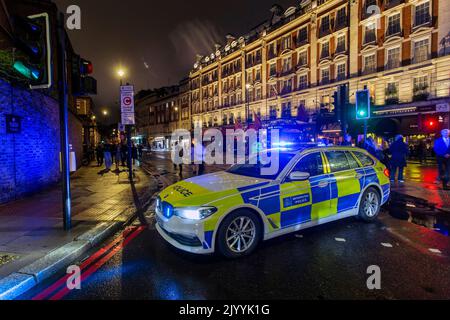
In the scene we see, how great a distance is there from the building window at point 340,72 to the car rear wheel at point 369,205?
29021 millimetres

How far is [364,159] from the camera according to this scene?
635 cm

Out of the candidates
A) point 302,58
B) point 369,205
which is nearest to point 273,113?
point 302,58

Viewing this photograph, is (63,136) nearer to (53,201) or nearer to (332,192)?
(53,201)

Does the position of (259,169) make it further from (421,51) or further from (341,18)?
(341,18)

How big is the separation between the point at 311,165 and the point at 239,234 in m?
1.99

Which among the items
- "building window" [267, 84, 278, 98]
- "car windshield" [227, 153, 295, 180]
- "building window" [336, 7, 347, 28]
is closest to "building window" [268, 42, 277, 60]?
Answer: "building window" [267, 84, 278, 98]

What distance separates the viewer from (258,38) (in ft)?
145

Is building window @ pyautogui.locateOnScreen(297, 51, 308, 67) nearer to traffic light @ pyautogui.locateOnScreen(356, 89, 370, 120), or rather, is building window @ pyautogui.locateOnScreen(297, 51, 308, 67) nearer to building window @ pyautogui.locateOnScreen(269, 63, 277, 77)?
building window @ pyautogui.locateOnScreen(269, 63, 277, 77)

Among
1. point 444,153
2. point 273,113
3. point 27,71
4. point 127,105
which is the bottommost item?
point 444,153

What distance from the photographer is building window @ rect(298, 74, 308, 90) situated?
121 feet

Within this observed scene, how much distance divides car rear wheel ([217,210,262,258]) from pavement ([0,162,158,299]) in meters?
2.37
